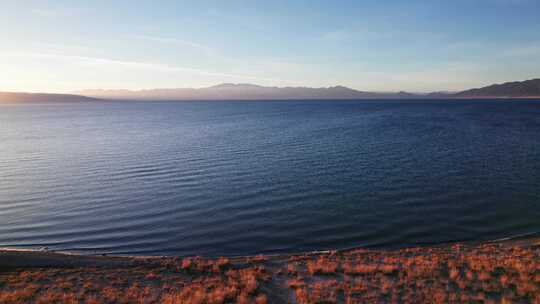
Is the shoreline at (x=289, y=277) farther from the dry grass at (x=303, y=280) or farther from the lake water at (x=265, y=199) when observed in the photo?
the lake water at (x=265, y=199)

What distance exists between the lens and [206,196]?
28438 millimetres

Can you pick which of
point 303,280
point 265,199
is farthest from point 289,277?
point 265,199

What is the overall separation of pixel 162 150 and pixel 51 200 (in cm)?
2450

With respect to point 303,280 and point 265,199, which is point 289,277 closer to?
point 303,280

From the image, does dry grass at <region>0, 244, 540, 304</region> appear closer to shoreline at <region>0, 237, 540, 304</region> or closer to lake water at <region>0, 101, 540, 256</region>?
shoreline at <region>0, 237, 540, 304</region>

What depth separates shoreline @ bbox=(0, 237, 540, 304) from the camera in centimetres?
1184

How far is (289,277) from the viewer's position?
14.0 metres

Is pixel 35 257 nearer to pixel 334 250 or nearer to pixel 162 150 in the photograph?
pixel 334 250

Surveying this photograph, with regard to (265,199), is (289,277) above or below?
below

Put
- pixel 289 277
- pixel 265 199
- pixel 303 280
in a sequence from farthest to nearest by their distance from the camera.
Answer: pixel 265 199 → pixel 289 277 → pixel 303 280

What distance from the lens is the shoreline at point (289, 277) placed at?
1184cm

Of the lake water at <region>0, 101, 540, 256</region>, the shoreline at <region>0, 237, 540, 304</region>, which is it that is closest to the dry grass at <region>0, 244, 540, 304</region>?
the shoreline at <region>0, 237, 540, 304</region>

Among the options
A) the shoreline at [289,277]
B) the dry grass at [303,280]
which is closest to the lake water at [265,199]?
the shoreline at [289,277]

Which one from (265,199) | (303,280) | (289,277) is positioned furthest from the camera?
(265,199)
